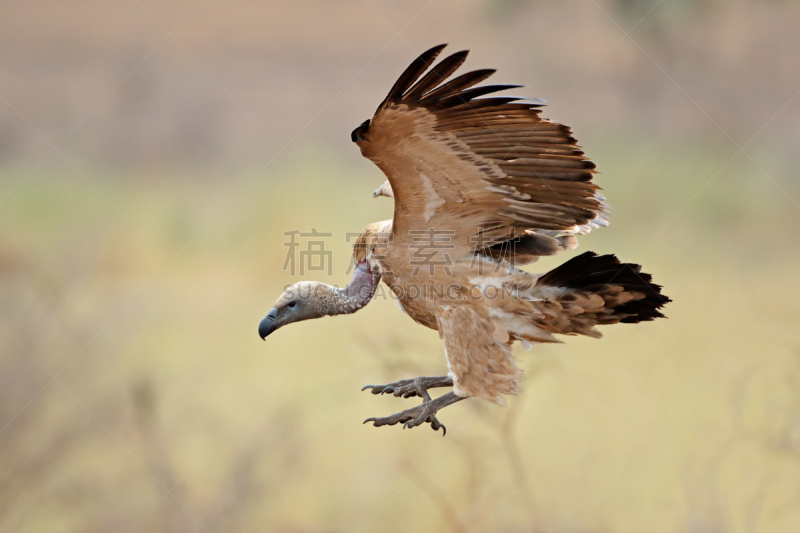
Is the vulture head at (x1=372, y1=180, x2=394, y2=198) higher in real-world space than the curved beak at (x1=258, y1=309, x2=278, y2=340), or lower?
higher

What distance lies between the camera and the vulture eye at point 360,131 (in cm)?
371

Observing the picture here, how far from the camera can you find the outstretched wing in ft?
11.8

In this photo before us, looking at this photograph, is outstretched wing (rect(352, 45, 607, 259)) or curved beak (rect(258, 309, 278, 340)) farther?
curved beak (rect(258, 309, 278, 340))

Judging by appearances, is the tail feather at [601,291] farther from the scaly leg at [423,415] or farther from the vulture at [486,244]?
the scaly leg at [423,415]

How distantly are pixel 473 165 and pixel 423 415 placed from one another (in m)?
1.68

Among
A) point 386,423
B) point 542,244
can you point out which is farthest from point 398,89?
point 386,423

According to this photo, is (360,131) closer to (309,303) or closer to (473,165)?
(473,165)

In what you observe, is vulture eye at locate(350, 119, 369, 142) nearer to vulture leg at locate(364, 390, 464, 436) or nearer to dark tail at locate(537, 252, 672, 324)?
dark tail at locate(537, 252, 672, 324)

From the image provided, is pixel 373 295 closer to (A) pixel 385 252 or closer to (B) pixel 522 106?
(A) pixel 385 252

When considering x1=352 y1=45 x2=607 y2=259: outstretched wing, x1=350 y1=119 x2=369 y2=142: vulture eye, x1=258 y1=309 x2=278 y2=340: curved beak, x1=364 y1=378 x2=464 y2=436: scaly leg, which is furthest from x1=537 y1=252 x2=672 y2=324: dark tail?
x1=258 y1=309 x2=278 y2=340: curved beak

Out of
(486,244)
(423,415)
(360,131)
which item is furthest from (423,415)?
(360,131)

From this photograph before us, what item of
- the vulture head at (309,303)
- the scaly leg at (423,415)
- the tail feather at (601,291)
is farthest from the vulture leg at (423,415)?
the tail feather at (601,291)

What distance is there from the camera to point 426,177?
13.5 ft

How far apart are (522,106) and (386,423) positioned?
2.21m
